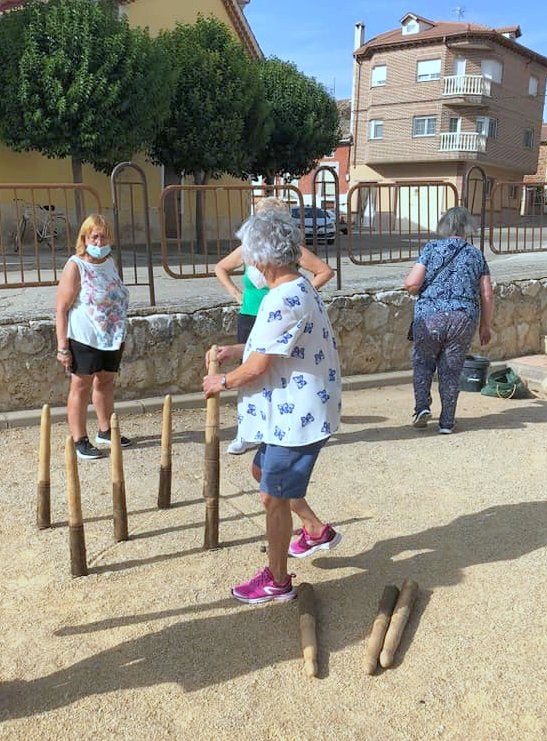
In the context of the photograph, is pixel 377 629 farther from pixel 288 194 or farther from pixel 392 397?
pixel 288 194

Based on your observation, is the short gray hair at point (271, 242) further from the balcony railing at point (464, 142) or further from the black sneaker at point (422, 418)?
the balcony railing at point (464, 142)

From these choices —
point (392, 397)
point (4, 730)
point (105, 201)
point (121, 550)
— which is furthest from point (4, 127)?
point (4, 730)

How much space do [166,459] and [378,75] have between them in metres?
42.8

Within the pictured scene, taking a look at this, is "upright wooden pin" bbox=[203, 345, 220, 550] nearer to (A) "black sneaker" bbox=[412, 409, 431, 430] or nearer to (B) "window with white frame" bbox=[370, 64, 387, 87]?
(A) "black sneaker" bbox=[412, 409, 431, 430]

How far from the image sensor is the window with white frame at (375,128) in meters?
42.0

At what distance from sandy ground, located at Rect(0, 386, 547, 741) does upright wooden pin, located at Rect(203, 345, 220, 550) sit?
11 cm

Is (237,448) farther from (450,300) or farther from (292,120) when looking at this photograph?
(292,120)

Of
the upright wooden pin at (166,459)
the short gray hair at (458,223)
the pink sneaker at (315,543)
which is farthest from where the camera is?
the short gray hair at (458,223)

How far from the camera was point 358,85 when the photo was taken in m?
43.1

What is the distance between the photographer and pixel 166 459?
3.87m

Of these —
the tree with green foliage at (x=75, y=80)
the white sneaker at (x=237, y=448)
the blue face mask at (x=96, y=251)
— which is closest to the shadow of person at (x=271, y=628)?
the white sneaker at (x=237, y=448)

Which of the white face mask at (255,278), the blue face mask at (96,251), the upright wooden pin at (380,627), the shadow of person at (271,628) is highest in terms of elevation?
the blue face mask at (96,251)

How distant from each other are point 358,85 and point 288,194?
39562mm

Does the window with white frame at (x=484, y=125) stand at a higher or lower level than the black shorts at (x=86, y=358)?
higher
